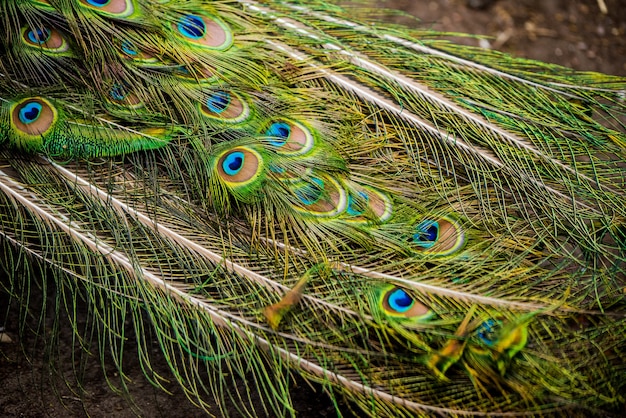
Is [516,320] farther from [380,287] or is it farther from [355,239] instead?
[355,239]

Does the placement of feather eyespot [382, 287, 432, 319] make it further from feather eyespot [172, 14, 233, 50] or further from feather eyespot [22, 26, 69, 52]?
feather eyespot [22, 26, 69, 52]

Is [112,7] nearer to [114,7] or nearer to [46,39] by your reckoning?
[114,7]

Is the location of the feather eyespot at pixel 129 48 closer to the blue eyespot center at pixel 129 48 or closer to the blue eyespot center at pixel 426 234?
the blue eyespot center at pixel 129 48

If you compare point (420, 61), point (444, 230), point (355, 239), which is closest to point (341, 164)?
point (355, 239)

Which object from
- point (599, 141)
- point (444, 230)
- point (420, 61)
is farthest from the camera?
point (420, 61)

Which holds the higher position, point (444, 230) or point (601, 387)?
point (444, 230)

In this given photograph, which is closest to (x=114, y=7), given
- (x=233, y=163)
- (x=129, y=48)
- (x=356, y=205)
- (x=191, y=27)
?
(x=129, y=48)
